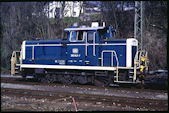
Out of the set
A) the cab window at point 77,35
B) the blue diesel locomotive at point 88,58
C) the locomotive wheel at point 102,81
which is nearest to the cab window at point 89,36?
the blue diesel locomotive at point 88,58

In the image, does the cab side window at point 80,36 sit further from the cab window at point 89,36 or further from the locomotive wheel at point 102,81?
the locomotive wheel at point 102,81

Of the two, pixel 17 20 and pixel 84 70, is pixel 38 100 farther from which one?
pixel 17 20

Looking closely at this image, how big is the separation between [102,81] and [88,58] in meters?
1.61

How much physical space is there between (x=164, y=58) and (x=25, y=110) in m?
15.6

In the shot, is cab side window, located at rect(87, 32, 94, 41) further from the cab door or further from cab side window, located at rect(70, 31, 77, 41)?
cab side window, located at rect(70, 31, 77, 41)

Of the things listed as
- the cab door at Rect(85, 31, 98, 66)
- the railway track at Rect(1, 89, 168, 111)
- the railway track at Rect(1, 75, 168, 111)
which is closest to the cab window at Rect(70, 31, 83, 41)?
the cab door at Rect(85, 31, 98, 66)

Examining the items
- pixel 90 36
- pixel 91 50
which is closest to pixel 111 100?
pixel 91 50

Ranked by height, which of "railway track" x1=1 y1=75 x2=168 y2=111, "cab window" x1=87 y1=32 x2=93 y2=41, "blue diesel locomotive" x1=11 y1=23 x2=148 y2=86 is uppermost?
"cab window" x1=87 y1=32 x2=93 y2=41

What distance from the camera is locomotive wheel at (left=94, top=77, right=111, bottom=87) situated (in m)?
13.1

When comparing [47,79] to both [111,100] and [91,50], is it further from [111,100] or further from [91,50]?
[111,100]

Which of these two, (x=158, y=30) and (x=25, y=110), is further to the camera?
(x=158, y=30)

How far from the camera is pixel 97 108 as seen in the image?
800 cm

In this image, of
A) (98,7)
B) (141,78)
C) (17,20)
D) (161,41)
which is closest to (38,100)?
(141,78)

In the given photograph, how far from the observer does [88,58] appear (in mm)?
13359
